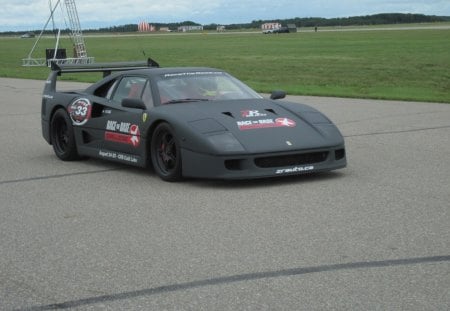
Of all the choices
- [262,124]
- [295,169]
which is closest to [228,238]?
[295,169]

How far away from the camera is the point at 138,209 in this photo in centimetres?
682

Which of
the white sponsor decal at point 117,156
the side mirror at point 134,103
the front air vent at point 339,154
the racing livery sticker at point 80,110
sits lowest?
the white sponsor decal at point 117,156

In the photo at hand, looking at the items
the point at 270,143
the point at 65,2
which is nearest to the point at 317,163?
the point at 270,143

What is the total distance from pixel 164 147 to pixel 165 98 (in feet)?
2.09

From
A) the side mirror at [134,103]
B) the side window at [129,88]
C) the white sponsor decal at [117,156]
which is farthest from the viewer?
the side window at [129,88]

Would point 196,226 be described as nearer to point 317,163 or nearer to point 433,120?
point 317,163

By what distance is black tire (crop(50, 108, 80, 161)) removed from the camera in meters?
9.71

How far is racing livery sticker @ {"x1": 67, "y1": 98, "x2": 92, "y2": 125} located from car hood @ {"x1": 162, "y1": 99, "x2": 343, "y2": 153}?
1.55 metres

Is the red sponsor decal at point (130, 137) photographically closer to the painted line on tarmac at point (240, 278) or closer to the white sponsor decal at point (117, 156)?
the white sponsor decal at point (117, 156)

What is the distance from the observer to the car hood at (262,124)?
7.73 meters

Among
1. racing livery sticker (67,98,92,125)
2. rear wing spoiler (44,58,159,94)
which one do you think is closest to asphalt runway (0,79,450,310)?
racing livery sticker (67,98,92,125)

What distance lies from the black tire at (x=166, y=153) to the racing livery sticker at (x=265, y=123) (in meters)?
0.66

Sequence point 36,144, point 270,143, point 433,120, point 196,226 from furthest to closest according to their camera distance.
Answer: point 433,120 < point 36,144 < point 270,143 < point 196,226

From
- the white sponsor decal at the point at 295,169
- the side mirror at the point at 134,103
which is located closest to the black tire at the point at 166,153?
the side mirror at the point at 134,103
